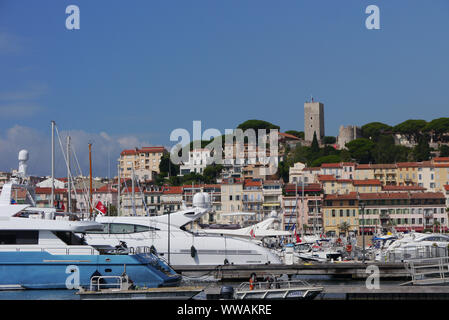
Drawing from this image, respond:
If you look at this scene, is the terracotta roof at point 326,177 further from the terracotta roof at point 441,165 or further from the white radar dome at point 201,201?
the white radar dome at point 201,201

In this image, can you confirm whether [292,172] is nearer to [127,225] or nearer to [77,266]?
[127,225]

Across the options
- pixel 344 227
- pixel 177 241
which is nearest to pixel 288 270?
pixel 177 241

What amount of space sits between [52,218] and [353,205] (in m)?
69.4

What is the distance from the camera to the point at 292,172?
373 feet

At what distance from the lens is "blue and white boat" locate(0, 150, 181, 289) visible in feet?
72.1

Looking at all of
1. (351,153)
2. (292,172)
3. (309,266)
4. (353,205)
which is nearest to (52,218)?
(309,266)

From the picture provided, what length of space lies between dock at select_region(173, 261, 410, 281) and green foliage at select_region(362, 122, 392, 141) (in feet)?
413

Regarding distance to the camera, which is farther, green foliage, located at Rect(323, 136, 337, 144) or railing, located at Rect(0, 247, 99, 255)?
green foliage, located at Rect(323, 136, 337, 144)

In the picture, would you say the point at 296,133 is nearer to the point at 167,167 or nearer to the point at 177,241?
the point at 167,167

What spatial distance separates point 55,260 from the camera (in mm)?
22203

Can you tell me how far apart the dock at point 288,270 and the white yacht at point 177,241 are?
786 mm

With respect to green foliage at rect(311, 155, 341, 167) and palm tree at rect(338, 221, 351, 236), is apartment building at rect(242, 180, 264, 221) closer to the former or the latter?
palm tree at rect(338, 221, 351, 236)

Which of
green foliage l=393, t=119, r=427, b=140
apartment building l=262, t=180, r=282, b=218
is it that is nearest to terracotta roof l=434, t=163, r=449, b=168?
apartment building l=262, t=180, r=282, b=218
